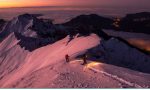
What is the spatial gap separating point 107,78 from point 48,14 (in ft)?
9.92

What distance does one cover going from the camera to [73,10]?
1121 centimetres

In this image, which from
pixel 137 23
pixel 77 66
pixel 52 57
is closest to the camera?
pixel 137 23

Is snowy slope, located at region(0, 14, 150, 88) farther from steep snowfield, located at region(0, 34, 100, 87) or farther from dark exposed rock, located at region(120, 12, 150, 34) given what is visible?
dark exposed rock, located at region(120, 12, 150, 34)

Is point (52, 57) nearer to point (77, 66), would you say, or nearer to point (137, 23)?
point (77, 66)

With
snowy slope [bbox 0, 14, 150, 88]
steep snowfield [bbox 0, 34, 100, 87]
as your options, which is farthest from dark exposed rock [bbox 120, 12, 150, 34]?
steep snowfield [bbox 0, 34, 100, 87]

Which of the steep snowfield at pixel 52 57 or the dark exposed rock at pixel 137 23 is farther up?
the dark exposed rock at pixel 137 23

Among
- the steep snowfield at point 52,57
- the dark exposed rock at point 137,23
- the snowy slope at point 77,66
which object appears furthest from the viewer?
the steep snowfield at point 52,57

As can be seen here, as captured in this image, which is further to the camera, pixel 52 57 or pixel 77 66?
pixel 52 57

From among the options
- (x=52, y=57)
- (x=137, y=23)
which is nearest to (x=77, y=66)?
(x=137, y=23)

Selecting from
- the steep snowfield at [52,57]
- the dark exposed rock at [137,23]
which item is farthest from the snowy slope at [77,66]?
the dark exposed rock at [137,23]

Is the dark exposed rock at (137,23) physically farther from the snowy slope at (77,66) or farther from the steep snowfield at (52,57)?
the steep snowfield at (52,57)

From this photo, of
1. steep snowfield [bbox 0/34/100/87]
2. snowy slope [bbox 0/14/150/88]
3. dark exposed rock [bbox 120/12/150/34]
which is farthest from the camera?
steep snowfield [bbox 0/34/100/87]

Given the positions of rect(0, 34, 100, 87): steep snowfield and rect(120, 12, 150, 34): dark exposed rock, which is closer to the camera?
rect(120, 12, 150, 34): dark exposed rock

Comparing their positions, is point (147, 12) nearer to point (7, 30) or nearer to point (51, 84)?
point (51, 84)
